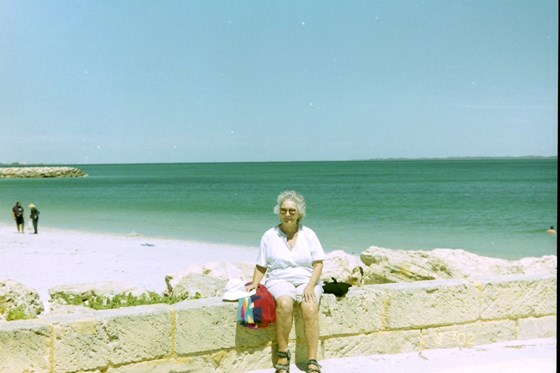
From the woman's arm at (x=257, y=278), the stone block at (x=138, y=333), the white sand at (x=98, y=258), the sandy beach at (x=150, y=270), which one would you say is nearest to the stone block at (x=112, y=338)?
the stone block at (x=138, y=333)

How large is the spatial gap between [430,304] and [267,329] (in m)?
1.38

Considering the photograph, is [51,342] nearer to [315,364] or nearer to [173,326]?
[173,326]

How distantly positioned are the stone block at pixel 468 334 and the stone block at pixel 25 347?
2.87 m

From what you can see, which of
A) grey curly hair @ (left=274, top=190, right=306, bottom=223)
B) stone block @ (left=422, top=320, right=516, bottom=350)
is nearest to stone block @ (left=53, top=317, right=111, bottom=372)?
grey curly hair @ (left=274, top=190, right=306, bottom=223)

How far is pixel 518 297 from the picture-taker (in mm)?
5199

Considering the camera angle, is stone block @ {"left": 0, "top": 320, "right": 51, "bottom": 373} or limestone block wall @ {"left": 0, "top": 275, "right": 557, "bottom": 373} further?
limestone block wall @ {"left": 0, "top": 275, "right": 557, "bottom": 373}

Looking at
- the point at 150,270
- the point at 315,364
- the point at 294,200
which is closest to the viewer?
the point at 315,364

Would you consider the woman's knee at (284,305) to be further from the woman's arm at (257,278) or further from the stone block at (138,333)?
the stone block at (138,333)

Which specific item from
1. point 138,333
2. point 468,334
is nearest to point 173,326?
point 138,333

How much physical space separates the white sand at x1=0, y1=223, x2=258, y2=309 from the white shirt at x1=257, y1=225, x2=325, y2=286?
5646 mm

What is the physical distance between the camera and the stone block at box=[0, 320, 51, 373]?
3838mm

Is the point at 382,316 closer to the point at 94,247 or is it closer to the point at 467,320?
the point at 467,320

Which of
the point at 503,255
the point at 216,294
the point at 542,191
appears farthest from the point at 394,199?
the point at 216,294

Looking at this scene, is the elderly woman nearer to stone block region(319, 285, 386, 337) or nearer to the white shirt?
the white shirt
